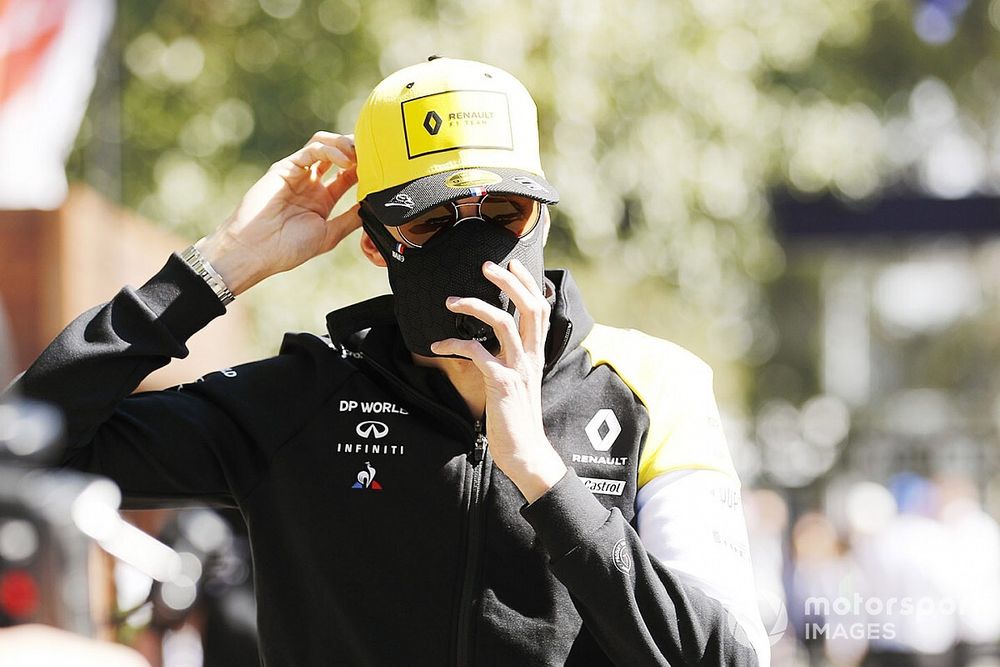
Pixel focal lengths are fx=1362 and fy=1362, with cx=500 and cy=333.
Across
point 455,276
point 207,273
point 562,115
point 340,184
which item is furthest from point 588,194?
point 455,276

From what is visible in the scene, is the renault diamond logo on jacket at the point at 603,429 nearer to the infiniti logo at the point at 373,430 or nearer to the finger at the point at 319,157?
the infiniti logo at the point at 373,430

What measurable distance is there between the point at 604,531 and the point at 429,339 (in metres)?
0.49

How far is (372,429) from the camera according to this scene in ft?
8.43

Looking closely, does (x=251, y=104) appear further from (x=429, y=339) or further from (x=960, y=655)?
(x=429, y=339)

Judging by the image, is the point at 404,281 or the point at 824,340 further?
the point at 824,340

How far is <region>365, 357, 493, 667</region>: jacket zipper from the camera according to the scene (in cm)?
236

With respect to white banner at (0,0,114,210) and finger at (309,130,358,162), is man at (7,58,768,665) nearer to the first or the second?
finger at (309,130,358,162)

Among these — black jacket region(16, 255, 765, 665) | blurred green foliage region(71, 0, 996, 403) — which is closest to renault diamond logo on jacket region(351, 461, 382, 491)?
black jacket region(16, 255, 765, 665)

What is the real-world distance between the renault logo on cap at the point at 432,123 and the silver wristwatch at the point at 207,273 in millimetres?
508

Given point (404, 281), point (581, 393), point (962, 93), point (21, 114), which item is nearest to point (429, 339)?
point (404, 281)

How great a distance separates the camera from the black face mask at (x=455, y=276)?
7.80 ft

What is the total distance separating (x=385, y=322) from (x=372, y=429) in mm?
218

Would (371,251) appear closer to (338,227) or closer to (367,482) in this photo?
(338,227)

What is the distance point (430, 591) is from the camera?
7.94 ft
